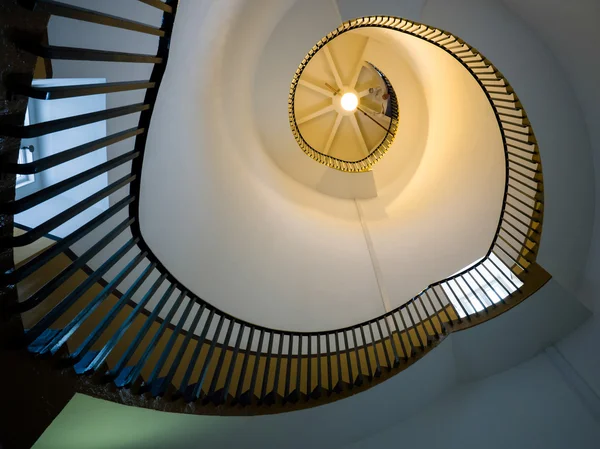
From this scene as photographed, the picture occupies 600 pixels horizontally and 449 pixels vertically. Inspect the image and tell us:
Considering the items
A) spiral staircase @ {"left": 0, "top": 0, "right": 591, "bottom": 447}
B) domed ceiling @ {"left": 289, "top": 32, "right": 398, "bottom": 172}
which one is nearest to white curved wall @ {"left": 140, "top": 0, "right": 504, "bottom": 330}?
spiral staircase @ {"left": 0, "top": 0, "right": 591, "bottom": 447}

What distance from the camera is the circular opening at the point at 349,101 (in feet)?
34.8

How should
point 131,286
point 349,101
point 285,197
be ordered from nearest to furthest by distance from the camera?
point 131,286, point 285,197, point 349,101

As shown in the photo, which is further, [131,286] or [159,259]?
[159,259]

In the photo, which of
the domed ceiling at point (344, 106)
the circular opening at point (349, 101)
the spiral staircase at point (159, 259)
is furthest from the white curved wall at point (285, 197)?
the circular opening at point (349, 101)

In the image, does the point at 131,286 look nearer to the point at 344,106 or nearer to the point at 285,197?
the point at 285,197

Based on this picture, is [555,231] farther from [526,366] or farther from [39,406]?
[39,406]

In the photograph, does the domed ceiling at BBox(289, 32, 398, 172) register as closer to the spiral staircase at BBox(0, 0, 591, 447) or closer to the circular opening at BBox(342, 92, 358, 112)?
the circular opening at BBox(342, 92, 358, 112)

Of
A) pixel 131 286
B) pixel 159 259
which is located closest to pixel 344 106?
pixel 159 259

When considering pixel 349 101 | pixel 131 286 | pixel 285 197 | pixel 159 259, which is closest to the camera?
pixel 131 286

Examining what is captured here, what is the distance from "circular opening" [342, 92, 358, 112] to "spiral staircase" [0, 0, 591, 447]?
5.39 feet

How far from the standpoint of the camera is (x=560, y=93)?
4.48 m

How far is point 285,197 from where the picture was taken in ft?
27.6

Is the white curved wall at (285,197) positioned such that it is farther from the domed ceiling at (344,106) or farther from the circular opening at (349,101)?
the circular opening at (349,101)

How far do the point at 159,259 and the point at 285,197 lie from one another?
343 cm
